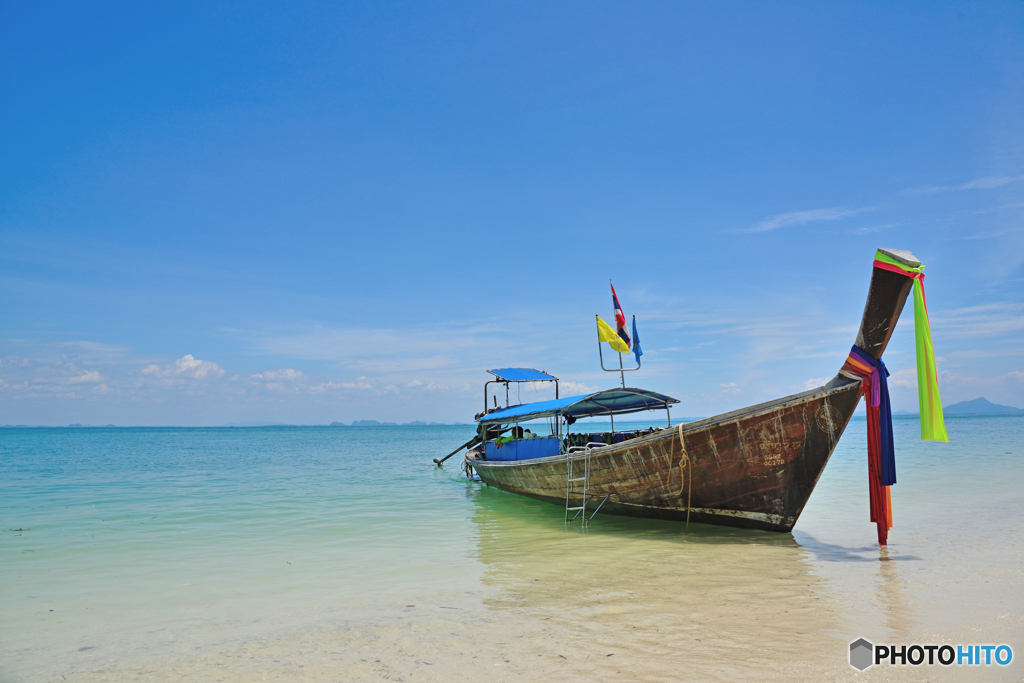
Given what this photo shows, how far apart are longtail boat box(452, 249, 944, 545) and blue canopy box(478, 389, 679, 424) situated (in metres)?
0.08

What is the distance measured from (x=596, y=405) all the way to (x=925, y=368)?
678 cm

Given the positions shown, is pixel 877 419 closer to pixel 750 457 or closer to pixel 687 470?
pixel 750 457

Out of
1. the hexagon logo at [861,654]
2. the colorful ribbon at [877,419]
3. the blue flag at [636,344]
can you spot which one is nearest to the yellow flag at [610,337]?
the blue flag at [636,344]

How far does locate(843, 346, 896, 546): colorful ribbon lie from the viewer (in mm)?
7531

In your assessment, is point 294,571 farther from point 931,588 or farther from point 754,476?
point 931,588

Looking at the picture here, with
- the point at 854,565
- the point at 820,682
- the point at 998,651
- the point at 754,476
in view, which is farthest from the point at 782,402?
the point at 820,682

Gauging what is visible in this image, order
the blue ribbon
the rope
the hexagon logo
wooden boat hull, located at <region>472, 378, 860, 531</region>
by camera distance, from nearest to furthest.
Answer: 1. the hexagon logo
2. the blue ribbon
3. wooden boat hull, located at <region>472, 378, 860, 531</region>
4. the rope

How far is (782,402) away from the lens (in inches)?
329

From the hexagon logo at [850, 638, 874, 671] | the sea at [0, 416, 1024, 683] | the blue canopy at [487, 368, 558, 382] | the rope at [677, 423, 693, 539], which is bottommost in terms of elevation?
the sea at [0, 416, 1024, 683]

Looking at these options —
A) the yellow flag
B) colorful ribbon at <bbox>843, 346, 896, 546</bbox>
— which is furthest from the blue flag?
colorful ribbon at <bbox>843, 346, 896, 546</bbox>

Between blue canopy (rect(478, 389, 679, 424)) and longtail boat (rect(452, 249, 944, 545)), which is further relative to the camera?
blue canopy (rect(478, 389, 679, 424))

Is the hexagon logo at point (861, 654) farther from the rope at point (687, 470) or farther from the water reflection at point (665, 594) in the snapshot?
the rope at point (687, 470)

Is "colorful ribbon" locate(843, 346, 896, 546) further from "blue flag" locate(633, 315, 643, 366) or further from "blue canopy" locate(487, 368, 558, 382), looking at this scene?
"blue canopy" locate(487, 368, 558, 382)

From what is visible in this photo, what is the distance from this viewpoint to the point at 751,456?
28.5 feet
